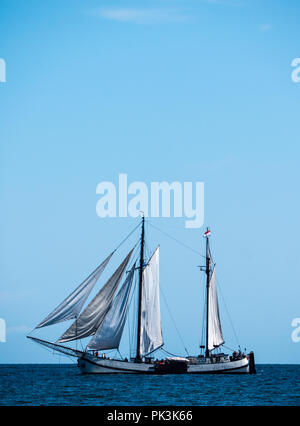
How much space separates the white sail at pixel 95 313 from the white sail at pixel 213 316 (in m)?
16.8

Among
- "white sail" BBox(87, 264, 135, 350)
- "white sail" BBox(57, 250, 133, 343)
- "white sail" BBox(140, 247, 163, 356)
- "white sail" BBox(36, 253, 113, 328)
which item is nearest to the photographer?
"white sail" BBox(36, 253, 113, 328)

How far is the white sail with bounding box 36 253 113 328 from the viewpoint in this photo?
71.9 meters

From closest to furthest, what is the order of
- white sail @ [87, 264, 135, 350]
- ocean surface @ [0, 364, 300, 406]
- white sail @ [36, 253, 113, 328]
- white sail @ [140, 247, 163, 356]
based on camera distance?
ocean surface @ [0, 364, 300, 406] → white sail @ [36, 253, 113, 328] → white sail @ [87, 264, 135, 350] → white sail @ [140, 247, 163, 356]

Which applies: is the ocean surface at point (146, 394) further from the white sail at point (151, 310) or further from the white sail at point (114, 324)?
the white sail at point (151, 310)

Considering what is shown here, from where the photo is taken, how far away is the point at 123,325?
260ft

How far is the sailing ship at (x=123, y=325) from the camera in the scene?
7469 cm

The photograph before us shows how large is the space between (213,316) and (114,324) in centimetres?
1709

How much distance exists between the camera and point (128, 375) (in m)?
80.6

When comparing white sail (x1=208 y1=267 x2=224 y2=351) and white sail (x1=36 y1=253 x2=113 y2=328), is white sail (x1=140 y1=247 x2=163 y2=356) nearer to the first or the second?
white sail (x1=36 y1=253 x2=113 y2=328)

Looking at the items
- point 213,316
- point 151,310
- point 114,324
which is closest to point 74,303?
point 114,324

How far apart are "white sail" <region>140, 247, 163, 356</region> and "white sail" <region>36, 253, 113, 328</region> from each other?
8.41 m

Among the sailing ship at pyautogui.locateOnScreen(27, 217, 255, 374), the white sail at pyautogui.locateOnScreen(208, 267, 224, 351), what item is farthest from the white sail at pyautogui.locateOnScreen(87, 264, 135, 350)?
the white sail at pyautogui.locateOnScreen(208, 267, 224, 351)

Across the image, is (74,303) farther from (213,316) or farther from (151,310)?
(213,316)
